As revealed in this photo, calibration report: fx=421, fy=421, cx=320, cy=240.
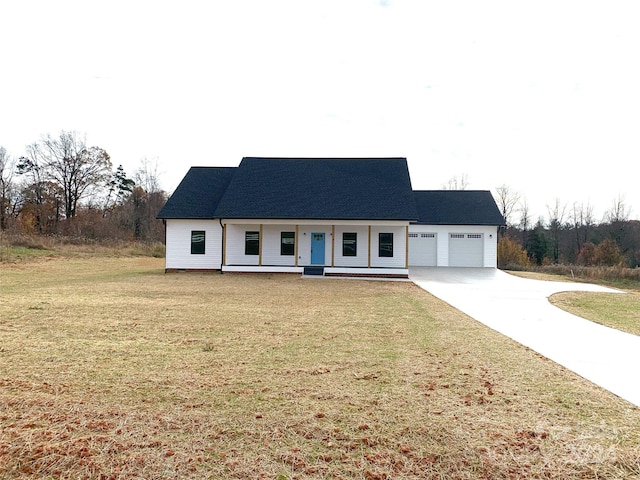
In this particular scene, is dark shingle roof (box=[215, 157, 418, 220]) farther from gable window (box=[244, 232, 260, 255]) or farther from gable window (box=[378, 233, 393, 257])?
gable window (box=[378, 233, 393, 257])

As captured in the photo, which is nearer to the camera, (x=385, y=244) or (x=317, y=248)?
(x=385, y=244)

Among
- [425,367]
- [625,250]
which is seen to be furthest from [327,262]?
[625,250]

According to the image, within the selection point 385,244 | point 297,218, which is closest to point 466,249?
point 385,244

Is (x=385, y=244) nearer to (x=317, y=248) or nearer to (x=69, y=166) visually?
(x=317, y=248)

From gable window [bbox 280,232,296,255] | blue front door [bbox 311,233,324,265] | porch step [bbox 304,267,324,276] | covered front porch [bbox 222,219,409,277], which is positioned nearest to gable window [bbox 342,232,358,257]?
covered front porch [bbox 222,219,409,277]

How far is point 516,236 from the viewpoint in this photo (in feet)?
171

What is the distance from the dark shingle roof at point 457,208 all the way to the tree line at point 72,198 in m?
31.4

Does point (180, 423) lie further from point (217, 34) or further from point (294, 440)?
point (217, 34)

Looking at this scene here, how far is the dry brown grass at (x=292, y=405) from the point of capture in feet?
10.0

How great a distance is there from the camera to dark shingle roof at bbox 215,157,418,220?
20031 mm

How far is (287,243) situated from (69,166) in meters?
35.6

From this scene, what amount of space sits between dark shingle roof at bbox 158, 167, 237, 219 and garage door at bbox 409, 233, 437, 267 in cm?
1184

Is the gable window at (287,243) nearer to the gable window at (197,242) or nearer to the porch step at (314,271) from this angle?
the porch step at (314,271)

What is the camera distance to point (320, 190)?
71.4ft
